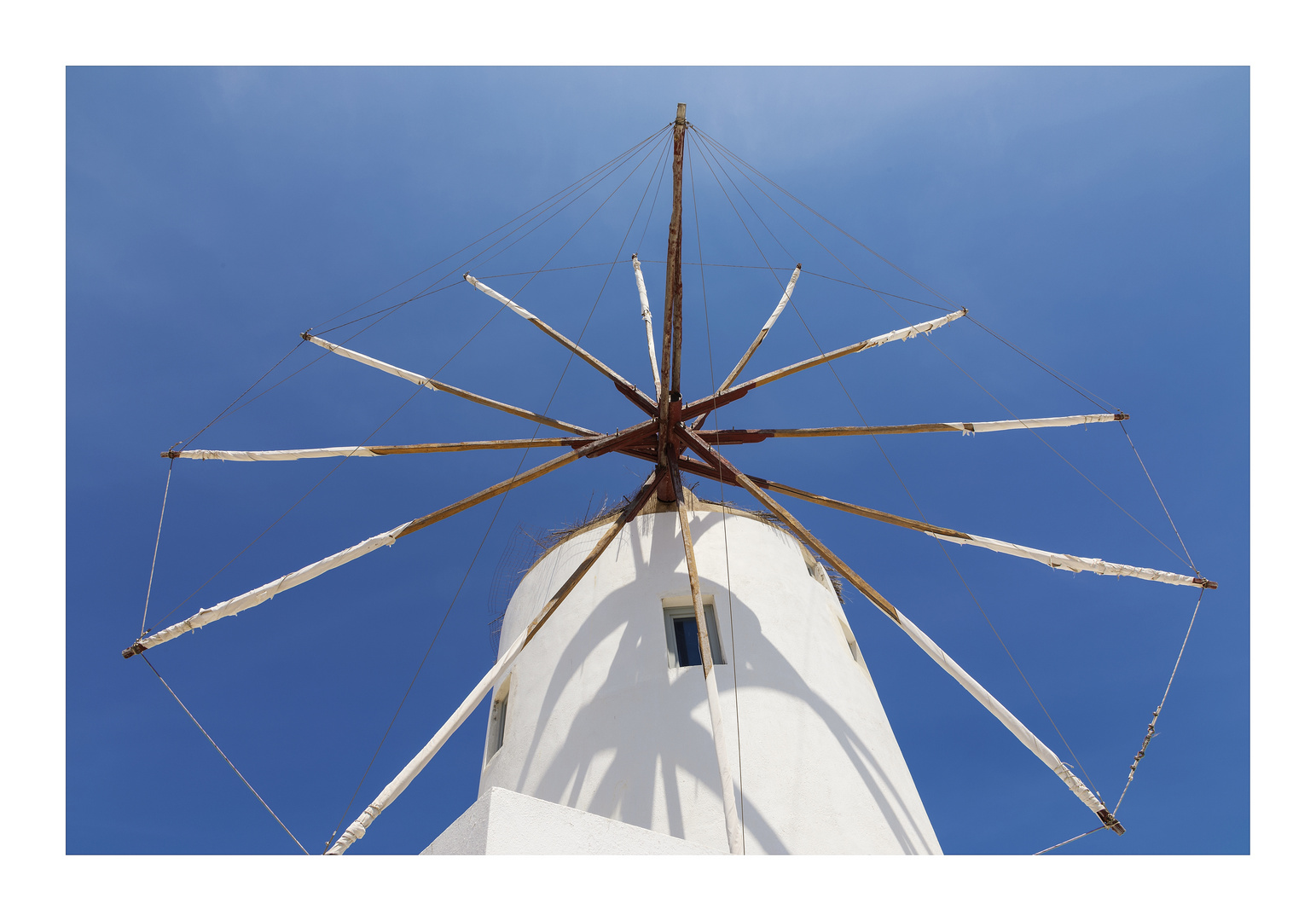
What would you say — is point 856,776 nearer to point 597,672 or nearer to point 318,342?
point 597,672

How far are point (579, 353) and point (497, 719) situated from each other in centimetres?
→ 562

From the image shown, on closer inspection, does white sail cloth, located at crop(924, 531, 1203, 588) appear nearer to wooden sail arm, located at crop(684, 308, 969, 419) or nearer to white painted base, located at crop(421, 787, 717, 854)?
wooden sail arm, located at crop(684, 308, 969, 419)

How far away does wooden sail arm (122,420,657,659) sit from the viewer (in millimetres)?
7820

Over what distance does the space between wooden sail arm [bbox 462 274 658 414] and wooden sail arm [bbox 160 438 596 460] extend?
934 mm

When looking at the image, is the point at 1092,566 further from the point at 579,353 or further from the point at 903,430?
the point at 579,353

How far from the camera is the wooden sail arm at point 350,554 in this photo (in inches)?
308

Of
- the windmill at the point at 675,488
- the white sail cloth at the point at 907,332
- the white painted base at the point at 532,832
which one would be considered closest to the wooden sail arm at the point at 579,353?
the windmill at the point at 675,488

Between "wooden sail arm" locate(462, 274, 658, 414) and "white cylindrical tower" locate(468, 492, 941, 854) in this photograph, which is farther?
"wooden sail arm" locate(462, 274, 658, 414)

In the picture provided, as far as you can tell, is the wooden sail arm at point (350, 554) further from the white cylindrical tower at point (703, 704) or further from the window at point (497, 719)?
the window at point (497, 719)

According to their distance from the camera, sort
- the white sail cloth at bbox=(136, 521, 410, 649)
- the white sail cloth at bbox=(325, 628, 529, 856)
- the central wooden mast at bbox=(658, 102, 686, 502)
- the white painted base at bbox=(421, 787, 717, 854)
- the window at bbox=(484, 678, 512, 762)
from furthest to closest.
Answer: the window at bbox=(484, 678, 512, 762)
the central wooden mast at bbox=(658, 102, 686, 502)
the white sail cloth at bbox=(136, 521, 410, 649)
the white sail cloth at bbox=(325, 628, 529, 856)
the white painted base at bbox=(421, 787, 717, 854)

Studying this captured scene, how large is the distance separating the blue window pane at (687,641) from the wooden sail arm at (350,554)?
8.84 ft

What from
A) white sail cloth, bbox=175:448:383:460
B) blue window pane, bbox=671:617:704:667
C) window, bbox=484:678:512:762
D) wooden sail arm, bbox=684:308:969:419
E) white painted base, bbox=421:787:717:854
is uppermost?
wooden sail arm, bbox=684:308:969:419

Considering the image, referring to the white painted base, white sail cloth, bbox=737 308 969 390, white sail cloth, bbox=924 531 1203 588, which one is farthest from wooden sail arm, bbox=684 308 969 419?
the white painted base

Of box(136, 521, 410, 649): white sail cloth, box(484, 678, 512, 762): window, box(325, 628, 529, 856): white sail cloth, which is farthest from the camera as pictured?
box(484, 678, 512, 762): window
